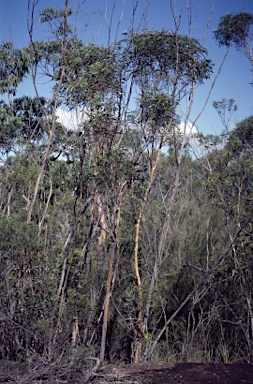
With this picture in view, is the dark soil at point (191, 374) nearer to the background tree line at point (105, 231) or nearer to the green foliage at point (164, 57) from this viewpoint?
the background tree line at point (105, 231)

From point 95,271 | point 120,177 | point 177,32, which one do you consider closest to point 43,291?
point 95,271

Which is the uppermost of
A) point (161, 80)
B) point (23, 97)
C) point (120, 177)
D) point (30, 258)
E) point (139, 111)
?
point (23, 97)

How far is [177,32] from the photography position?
4078mm

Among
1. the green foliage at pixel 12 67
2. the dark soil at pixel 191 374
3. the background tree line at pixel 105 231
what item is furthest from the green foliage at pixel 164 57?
the green foliage at pixel 12 67

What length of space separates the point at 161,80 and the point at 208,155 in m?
2.67

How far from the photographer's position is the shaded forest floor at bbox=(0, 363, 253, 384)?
2.65 m

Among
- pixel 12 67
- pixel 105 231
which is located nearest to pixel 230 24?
pixel 105 231

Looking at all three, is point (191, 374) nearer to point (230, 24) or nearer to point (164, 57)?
point (164, 57)

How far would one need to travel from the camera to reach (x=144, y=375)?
2850mm

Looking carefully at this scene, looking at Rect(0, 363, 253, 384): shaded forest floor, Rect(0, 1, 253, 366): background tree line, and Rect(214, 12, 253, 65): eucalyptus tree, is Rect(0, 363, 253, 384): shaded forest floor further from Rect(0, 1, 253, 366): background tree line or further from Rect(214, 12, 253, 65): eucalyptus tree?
Rect(214, 12, 253, 65): eucalyptus tree

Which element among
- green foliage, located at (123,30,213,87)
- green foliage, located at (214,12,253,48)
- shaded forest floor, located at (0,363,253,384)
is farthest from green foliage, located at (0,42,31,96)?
shaded forest floor, located at (0,363,253,384)

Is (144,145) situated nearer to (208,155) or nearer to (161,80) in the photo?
(161,80)

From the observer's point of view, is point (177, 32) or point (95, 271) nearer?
point (177, 32)

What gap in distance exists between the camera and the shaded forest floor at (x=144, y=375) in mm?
2652
